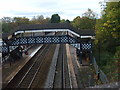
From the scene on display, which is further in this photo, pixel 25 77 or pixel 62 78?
pixel 25 77

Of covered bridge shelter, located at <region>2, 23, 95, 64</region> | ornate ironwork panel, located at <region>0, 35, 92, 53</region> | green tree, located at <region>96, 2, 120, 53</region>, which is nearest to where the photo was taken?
green tree, located at <region>96, 2, 120, 53</region>

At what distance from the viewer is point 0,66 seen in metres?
25.5

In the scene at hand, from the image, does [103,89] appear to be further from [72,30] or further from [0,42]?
[0,42]

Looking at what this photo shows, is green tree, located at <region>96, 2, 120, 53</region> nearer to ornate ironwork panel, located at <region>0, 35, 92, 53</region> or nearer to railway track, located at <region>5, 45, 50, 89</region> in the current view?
ornate ironwork panel, located at <region>0, 35, 92, 53</region>

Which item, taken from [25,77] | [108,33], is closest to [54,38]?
[108,33]

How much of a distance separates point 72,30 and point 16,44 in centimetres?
710

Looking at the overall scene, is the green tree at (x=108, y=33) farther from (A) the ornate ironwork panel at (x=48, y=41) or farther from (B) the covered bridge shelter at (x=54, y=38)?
(A) the ornate ironwork panel at (x=48, y=41)

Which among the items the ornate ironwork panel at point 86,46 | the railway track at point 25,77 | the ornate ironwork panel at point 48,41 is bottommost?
the railway track at point 25,77

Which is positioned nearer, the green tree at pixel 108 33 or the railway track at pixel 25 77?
the railway track at pixel 25 77

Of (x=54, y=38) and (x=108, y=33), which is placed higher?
(x=108, y=33)

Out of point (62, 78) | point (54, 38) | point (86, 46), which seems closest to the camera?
point (62, 78)

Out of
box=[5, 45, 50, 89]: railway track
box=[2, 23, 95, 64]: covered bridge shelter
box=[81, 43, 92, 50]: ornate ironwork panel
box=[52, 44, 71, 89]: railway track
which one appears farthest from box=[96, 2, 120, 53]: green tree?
box=[5, 45, 50, 89]: railway track

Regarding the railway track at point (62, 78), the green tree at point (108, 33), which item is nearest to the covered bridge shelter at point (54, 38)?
the green tree at point (108, 33)

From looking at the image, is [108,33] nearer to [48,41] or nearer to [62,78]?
[48,41]
